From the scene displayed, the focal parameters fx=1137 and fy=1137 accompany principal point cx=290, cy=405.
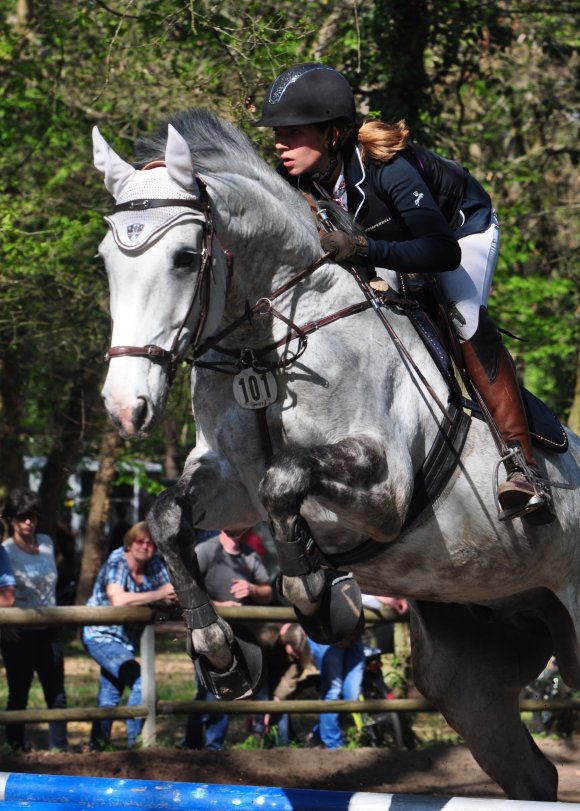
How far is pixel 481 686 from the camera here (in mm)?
5387

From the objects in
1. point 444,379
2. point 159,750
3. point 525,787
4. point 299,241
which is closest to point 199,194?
point 299,241

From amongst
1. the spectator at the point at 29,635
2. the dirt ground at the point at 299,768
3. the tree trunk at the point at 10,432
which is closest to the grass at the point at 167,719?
the spectator at the point at 29,635

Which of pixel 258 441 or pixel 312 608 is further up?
pixel 258 441

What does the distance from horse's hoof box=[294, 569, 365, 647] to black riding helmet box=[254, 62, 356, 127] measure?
1.67 m

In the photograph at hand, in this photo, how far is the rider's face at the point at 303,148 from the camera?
432 centimetres

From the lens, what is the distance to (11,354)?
12.4 meters

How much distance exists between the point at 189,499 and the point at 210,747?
4.12 metres

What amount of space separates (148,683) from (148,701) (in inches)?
5.0

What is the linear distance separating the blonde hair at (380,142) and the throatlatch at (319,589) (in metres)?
1.46

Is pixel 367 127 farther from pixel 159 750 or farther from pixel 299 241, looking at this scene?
pixel 159 750

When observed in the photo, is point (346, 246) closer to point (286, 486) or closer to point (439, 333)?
point (439, 333)

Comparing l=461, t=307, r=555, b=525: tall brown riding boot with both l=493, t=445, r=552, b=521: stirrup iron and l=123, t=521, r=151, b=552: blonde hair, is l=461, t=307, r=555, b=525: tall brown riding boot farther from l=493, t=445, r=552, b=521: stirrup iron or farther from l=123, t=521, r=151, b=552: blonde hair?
l=123, t=521, r=151, b=552: blonde hair

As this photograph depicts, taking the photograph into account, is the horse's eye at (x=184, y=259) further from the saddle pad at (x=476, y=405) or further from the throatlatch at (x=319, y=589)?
the saddle pad at (x=476, y=405)

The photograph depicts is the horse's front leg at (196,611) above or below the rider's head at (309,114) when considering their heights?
below
